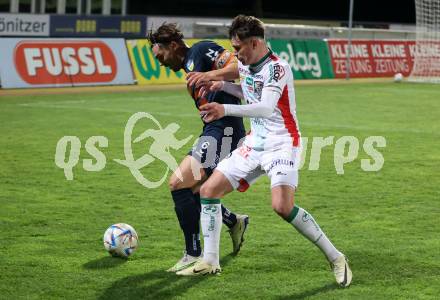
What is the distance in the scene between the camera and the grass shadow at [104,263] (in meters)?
7.40

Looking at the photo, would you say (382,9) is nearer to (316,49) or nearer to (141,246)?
(316,49)

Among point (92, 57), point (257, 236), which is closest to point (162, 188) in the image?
point (257, 236)

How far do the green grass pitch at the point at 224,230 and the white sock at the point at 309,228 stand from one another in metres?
0.24

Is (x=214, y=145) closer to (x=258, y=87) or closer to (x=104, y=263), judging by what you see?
(x=258, y=87)

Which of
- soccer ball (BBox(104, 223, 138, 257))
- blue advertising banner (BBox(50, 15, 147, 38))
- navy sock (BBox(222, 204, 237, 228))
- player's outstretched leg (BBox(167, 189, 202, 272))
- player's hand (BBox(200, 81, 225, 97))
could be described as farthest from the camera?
blue advertising banner (BBox(50, 15, 147, 38))

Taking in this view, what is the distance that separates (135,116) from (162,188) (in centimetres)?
747

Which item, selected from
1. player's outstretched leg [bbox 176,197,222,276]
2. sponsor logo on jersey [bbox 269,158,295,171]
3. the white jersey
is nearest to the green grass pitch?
player's outstretched leg [bbox 176,197,222,276]

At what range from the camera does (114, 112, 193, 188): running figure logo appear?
40.0 feet

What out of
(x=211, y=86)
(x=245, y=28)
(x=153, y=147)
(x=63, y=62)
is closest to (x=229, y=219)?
(x=211, y=86)

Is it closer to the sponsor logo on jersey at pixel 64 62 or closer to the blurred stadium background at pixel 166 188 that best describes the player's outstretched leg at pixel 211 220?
the blurred stadium background at pixel 166 188

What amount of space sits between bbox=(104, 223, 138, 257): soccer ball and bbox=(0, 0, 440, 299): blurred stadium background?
0.10 meters

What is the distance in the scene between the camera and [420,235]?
28.3ft

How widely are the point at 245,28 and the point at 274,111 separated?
2.26 feet

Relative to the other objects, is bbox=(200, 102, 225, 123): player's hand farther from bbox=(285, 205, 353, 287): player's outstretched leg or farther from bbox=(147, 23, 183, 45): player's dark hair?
bbox=(147, 23, 183, 45): player's dark hair
